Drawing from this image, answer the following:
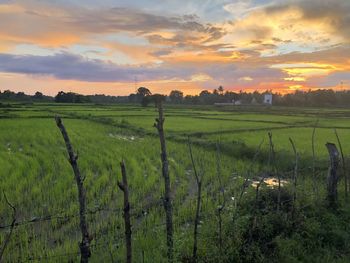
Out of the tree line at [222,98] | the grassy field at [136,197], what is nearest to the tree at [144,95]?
the tree line at [222,98]

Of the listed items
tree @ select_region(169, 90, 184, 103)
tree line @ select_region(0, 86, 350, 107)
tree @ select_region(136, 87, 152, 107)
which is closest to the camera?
tree @ select_region(136, 87, 152, 107)

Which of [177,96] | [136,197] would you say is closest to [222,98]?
[177,96]

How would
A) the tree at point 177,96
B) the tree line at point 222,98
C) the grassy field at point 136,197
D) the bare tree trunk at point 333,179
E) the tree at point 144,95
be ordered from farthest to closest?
the tree at point 177,96 < the tree line at point 222,98 < the tree at point 144,95 < the bare tree trunk at point 333,179 < the grassy field at point 136,197

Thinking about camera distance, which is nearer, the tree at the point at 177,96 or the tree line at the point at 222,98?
the tree line at the point at 222,98

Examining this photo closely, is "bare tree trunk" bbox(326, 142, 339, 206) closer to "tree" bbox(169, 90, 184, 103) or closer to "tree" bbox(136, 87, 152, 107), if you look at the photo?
"tree" bbox(136, 87, 152, 107)

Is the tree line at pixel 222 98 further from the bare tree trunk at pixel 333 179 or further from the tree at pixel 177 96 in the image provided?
the bare tree trunk at pixel 333 179

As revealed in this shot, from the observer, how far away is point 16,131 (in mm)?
18141

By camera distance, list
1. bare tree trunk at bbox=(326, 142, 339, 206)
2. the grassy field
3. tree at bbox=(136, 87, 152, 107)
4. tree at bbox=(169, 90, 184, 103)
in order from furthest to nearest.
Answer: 1. tree at bbox=(169, 90, 184, 103)
2. tree at bbox=(136, 87, 152, 107)
3. bare tree trunk at bbox=(326, 142, 339, 206)
4. the grassy field

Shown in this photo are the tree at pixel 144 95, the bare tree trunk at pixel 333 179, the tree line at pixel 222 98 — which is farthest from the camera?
the tree line at pixel 222 98

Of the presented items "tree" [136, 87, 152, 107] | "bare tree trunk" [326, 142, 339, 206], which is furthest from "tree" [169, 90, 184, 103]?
"bare tree trunk" [326, 142, 339, 206]

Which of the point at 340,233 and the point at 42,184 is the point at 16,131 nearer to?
the point at 42,184

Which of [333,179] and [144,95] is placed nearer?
[333,179]

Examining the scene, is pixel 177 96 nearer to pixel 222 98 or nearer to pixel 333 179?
pixel 222 98

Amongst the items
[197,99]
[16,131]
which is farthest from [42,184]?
[197,99]
